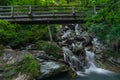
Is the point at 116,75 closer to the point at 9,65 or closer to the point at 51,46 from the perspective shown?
the point at 51,46

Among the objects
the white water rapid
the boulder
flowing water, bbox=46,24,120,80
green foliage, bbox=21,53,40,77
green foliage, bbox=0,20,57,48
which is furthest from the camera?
the white water rapid

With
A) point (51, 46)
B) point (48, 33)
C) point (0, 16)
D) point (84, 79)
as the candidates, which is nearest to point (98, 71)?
point (84, 79)

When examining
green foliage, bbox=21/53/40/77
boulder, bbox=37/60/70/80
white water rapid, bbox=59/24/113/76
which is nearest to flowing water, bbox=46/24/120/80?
white water rapid, bbox=59/24/113/76

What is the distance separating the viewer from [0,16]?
1391cm

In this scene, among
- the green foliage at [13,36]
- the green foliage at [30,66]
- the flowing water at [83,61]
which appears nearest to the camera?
the green foliage at [30,66]

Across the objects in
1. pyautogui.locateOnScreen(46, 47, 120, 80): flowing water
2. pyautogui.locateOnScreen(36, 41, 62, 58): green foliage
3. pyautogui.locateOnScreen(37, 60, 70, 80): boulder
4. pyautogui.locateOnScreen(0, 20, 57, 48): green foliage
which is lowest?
pyautogui.locateOnScreen(46, 47, 120, 80): flowing water

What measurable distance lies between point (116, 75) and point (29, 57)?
5.87m

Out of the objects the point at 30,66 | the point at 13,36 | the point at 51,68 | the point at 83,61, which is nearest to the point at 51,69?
the point at 51,68

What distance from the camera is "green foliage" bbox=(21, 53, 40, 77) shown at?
31.7 feet

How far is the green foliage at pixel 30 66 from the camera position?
9648mm

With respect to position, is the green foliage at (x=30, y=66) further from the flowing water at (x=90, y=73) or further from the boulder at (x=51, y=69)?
the flowing water at (x=90, y=73)

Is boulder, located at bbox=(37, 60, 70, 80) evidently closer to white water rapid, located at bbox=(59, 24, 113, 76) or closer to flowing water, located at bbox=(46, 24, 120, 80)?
flowing water, located at bbox=(46, 24, 120, 80)

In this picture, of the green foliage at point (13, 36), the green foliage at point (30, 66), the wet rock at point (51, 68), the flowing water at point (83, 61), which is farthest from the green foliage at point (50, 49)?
the green foliage at point (13, 36)

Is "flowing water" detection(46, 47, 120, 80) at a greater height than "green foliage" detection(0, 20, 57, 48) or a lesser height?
lesser
